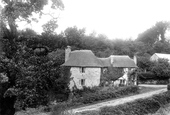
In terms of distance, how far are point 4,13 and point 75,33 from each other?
157 feet

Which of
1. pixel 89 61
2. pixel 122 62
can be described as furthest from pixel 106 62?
pixel 89 61

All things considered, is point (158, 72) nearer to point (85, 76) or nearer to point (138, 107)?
point (85, 76)

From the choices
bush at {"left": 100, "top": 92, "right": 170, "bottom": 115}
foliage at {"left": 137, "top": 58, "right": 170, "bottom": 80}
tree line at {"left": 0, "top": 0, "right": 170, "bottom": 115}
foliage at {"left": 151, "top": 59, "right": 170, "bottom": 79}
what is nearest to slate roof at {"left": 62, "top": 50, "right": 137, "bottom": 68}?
foliage at {"left": 137, "top": 58, "right": 170, "bottom": 80}

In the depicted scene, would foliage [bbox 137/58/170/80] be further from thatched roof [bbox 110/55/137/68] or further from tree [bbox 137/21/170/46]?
tree [bbox 137/21/170/46]

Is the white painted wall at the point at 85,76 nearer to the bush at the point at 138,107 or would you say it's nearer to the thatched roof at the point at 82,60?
the thatched roof at the point at 82,60

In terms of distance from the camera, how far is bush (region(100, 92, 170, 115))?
14.1 metres

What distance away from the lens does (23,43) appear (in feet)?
31.1

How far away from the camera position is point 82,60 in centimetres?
3125

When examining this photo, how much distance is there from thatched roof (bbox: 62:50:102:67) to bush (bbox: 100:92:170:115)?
46.8ft

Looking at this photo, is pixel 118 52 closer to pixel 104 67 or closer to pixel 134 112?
pixel 104 67

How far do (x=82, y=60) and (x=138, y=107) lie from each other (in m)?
16.4

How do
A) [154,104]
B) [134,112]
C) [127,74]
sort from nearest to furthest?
[134,112] < [154,104] < [127,74]

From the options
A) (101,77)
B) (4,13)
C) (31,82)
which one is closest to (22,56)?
(31,82)

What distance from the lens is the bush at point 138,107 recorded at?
1411 cm
